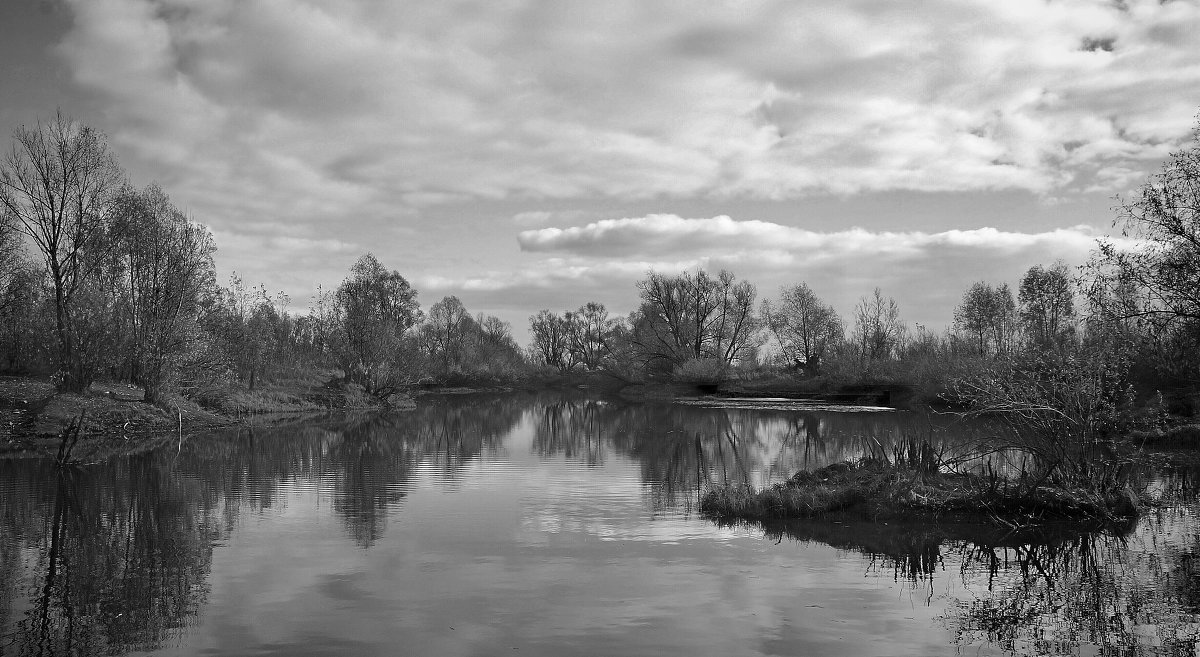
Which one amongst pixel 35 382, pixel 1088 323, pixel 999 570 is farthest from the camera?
pixel 35 382

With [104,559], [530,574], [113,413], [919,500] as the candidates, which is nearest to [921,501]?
[919,500]

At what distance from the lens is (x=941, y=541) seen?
12.4 metres

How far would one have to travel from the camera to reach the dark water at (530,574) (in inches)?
323

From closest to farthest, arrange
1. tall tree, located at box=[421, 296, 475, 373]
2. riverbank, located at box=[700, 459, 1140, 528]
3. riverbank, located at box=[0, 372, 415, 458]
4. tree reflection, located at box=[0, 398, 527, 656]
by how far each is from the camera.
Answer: tree reflection, located at box=[0, 398, 527, 656]
riverbank, located at box=[700, 459, 1140, 528]
riverbank, located at box=[0, 372, 415, 458]
tall tree, located at box=[421, 296, 475, 373]

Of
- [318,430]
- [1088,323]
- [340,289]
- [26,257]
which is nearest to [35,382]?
[26,257]

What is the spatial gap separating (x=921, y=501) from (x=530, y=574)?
24.2 feet

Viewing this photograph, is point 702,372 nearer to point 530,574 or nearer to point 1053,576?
point 1053,576

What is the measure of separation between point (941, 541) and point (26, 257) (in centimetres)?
4090

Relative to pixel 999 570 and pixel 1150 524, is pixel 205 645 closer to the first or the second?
pixel 999 570

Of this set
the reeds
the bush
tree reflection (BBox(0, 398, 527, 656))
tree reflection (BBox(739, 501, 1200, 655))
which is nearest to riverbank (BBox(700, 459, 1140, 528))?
the reeds

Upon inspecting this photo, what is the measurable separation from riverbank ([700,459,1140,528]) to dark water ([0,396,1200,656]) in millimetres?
612

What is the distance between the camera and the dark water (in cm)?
820

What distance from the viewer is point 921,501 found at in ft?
45.9

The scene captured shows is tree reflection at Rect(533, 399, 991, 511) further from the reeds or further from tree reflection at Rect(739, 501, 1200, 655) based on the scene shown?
tree reflection at Rect(739, 501, 1200, 655)
